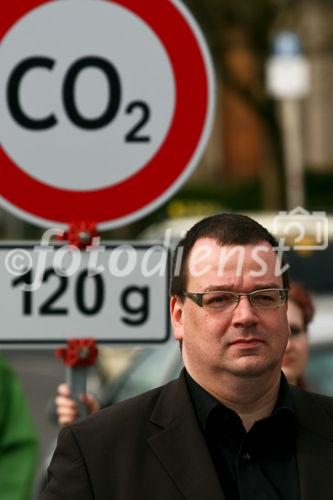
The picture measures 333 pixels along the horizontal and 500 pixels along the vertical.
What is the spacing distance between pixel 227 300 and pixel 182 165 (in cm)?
148

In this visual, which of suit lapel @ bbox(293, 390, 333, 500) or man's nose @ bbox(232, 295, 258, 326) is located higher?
man's nose @ bbox(232, 295, 258, 326)

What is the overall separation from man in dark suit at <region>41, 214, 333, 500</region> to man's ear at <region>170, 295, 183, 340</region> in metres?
0.07

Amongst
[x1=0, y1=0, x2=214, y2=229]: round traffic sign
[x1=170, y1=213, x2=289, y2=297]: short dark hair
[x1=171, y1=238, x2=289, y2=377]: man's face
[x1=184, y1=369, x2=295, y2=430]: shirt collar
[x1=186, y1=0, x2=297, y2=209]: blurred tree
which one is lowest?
[x1=184, y1=369, x2=295, y2=430]: shirt collar

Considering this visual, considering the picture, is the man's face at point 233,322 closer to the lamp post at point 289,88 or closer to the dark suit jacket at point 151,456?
the dark suit jacket at point 151,456

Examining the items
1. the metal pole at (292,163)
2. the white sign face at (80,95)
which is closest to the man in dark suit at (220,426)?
the white sign face at (80,95)

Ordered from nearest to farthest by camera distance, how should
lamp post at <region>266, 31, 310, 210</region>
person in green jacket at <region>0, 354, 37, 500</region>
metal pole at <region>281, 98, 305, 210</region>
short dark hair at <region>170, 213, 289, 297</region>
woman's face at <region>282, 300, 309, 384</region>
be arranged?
short dark hair at <region>170, 213, 289, 297</region>
person in green jacket at <region>0, 354, 37, 500</region>
woman's face at <region>282, 300, 309, 384</region>
lamp post at <region>266, 31, 310, 210</region>
metal pole at <region>281, 98, 305, 210</region>

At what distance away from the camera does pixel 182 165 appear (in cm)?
441

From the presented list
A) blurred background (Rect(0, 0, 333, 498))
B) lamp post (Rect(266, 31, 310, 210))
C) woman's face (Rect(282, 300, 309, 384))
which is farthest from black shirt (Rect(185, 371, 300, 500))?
lamp post (Rect(266, 31, 310, 210))

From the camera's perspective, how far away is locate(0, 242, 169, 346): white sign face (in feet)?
14.0

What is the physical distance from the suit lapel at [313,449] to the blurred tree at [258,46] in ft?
70.7

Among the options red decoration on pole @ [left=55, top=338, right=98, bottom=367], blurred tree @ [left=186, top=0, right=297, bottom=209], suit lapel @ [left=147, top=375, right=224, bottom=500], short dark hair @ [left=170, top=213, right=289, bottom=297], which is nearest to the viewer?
suit lapel @ [left=147, top=375, right=224, bottom=500]

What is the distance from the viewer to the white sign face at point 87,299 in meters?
4.26

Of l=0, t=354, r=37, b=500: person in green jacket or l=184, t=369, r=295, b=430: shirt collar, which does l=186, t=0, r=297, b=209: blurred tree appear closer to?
l=0, t=354, r=37, b=500: person in green jacket

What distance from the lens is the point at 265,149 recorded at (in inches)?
1001
